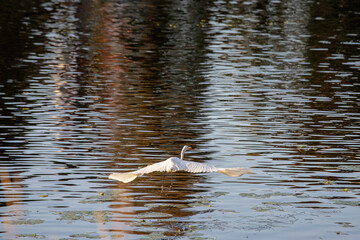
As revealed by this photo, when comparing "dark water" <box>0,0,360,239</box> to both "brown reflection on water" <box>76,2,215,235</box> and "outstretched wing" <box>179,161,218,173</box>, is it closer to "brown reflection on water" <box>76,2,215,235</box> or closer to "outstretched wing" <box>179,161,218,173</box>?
"brown reflection on water" <box>76,2,215,235</box>

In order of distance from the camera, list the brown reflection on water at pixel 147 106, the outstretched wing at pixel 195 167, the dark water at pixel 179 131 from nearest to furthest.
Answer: the outstretched wing at pixel 195 167, the dark water at pixel 179 131, the brown reflection on water at pixel 147 106

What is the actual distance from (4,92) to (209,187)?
490 inches

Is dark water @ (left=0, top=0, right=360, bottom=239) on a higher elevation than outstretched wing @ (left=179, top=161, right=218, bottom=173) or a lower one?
lower

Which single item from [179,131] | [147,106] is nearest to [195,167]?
[179,131]

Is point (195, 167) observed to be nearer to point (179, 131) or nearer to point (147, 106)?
point (179, 131)

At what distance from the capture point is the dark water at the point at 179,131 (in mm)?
13562

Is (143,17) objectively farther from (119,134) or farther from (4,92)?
(119,134)

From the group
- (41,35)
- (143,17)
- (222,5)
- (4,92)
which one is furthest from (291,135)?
(222,5)

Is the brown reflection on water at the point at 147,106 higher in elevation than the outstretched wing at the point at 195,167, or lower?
lower

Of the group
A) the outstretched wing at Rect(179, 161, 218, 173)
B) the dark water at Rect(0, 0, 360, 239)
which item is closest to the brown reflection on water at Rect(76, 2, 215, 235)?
the dark water at Rect(0, 0, 360, 239)

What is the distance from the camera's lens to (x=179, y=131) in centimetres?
2088

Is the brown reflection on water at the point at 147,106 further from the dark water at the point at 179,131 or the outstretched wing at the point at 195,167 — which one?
the outstretched wing at the point at 195,167

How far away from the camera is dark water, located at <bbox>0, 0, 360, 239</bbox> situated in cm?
1356

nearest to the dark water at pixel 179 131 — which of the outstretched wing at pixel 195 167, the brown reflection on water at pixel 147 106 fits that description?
the brown reflection on water at pixel 147 106
